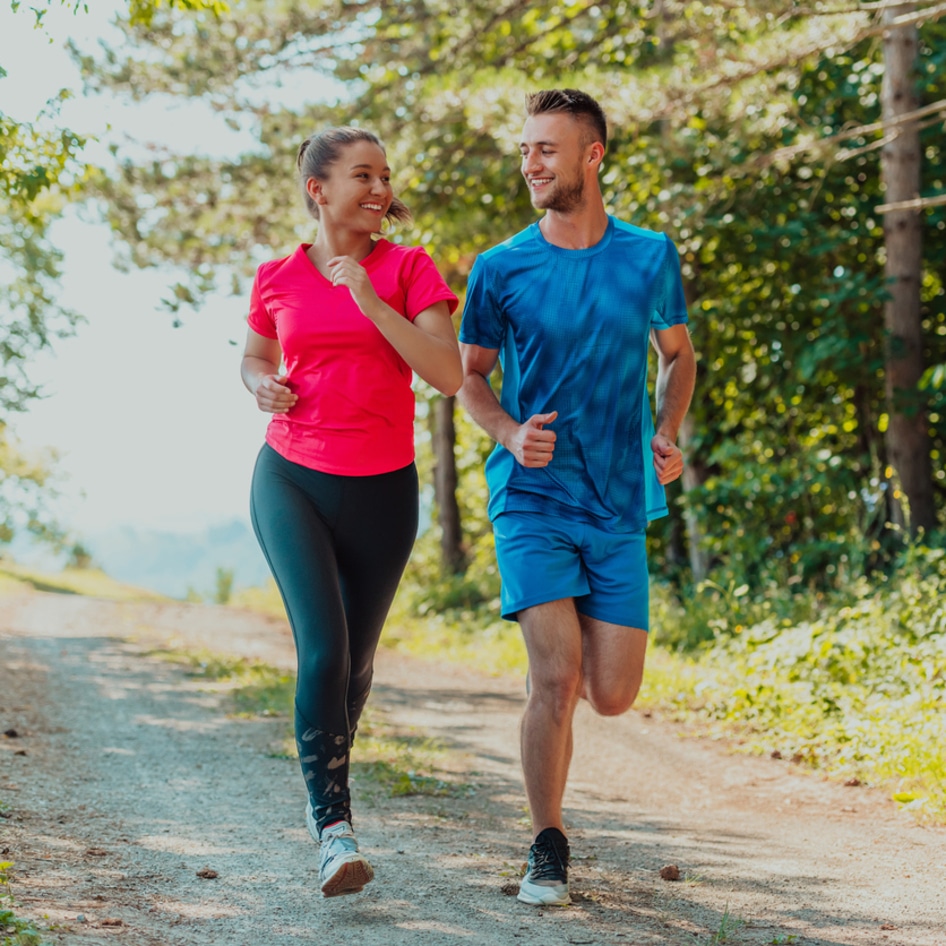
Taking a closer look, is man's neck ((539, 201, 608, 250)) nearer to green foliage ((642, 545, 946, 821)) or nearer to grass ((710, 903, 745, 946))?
grass ((710, 903, 745, 946))

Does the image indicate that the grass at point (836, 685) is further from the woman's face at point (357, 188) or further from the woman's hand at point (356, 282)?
the woman's face at point (357, 188)

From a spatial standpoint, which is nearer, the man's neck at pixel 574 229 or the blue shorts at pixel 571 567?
the blue shorts at pixel 571 567

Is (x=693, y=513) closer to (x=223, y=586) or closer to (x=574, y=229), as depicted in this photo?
(x=574, y=229)

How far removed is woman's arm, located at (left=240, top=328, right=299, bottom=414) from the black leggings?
0.58ft

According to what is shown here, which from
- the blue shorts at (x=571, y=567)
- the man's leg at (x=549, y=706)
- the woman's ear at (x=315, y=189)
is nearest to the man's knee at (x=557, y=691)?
the man's leg at (x=549, y=706)

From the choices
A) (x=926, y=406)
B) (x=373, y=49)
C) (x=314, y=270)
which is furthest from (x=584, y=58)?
(x=314, y=270)

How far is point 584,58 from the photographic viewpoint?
13.1 metres

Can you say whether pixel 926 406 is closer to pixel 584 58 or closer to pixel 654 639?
pixel 654 639

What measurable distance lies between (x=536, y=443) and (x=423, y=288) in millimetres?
651

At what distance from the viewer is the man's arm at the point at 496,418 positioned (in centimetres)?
360

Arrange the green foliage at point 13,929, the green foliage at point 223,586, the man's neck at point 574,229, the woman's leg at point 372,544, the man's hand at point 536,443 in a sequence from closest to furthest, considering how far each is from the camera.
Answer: the green foliage at point 13,929, the man's hand at point 536,443, the woman's leg at point 372,544, the man's neck at point 574,229, the green foliage at point 223,586

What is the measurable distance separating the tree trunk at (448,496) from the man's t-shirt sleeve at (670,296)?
526 inches

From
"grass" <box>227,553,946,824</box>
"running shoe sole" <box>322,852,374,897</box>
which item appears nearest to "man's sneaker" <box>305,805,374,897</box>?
"running shoe sole" <box>322,852,374,897</box>

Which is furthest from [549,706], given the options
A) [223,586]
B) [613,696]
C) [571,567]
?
[223,586]
